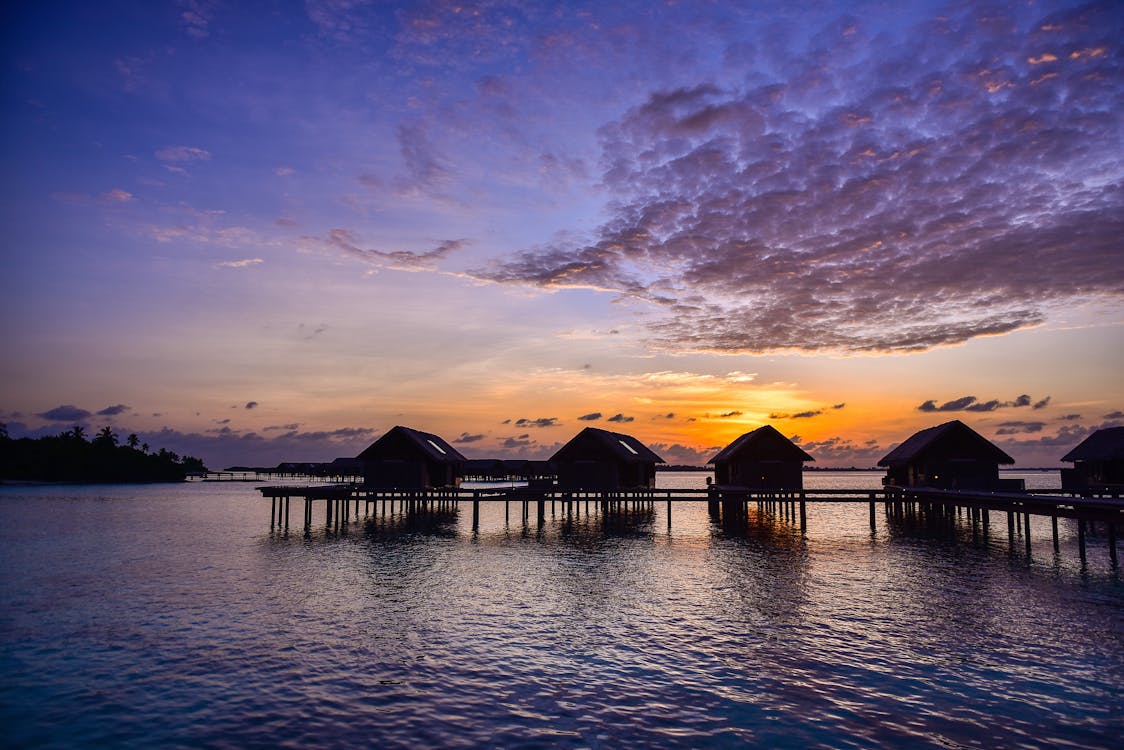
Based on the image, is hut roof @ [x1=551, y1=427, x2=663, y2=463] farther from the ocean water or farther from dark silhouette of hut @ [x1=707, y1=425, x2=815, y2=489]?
the ocean water

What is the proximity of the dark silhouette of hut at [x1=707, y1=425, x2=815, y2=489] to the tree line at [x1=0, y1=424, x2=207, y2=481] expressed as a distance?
135499mm

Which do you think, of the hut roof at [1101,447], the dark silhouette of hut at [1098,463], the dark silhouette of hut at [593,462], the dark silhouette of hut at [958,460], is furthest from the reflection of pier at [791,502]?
the hut roof at [1101,447]

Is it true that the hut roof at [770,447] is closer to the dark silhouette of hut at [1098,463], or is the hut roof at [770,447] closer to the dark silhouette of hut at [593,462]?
the dark silhouette of hut at [593,462]

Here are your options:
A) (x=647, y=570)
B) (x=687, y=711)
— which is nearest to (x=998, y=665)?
(x=687, y=711)

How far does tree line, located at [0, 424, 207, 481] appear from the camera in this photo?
126000mm

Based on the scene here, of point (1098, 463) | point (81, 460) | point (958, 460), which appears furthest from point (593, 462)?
point (81, 460)

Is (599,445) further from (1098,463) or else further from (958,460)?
(1098,463)

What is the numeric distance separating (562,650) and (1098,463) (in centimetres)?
5563

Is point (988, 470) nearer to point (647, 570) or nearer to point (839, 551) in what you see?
point (839, 551)

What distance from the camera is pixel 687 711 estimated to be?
12.4 m

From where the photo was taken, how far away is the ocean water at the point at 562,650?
38.4 ft

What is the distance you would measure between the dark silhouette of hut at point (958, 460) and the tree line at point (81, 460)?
147 m

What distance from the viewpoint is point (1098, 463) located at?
52.7 metres

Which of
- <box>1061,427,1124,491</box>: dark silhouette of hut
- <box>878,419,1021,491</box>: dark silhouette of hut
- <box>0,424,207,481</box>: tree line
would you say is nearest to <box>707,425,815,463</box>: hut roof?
<box>878,419,1021,491</box>: dark silhouette of hut
